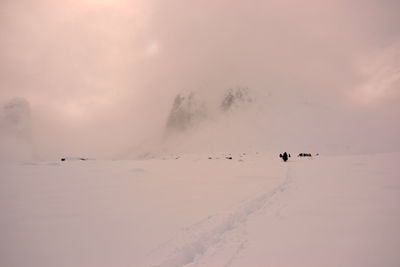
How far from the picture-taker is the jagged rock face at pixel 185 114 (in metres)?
144

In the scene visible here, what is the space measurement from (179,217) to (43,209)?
342 centimetres

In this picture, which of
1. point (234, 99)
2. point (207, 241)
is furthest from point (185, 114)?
point (207, 241)

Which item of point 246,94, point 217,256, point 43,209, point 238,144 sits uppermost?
point 246,94

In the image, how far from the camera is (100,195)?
24.6ft

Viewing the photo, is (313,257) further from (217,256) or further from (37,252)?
(37,252)

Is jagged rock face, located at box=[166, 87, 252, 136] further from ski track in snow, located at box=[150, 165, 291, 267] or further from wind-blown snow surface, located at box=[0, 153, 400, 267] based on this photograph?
ski track in snow, located at box=[150, 165, 291, 267]

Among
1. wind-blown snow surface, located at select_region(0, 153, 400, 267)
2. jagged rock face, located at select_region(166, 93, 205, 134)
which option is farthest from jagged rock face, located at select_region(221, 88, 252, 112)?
wind-blown snow surface, located at select_region(0, 153, 400, 267)

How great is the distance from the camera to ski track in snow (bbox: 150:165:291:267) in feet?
12.5

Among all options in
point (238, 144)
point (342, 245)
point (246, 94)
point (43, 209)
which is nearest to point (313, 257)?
point (342, 245)

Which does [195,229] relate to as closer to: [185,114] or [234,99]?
[234,99]

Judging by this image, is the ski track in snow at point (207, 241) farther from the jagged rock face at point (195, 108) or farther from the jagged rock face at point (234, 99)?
the jagged rock face at point (234, 99)

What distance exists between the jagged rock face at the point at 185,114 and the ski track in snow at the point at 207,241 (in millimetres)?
135071

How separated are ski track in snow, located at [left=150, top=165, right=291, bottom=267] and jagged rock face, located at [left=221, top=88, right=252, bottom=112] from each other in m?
126

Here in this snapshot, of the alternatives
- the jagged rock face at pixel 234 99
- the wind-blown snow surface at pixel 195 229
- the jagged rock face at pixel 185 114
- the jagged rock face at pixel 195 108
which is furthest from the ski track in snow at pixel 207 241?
the jagged rock face at pixel 185 114
